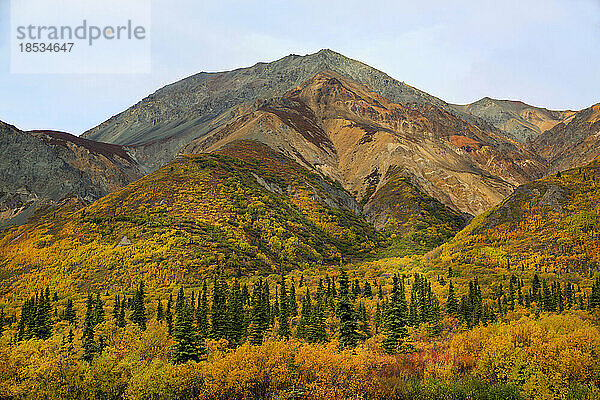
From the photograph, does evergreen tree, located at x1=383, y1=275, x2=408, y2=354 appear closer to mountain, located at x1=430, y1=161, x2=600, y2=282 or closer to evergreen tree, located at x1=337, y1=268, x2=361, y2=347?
evergreen tree, located at x1=337, y1=268, x2=361, y2=347

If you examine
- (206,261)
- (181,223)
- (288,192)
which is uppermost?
(288,192)

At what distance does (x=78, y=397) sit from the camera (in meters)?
46.6

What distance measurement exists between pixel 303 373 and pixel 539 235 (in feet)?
339

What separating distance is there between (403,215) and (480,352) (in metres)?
122

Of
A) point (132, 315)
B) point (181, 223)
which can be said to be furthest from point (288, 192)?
point (132, 315)

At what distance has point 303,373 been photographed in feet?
159

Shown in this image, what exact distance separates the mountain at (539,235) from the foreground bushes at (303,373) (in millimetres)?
63028

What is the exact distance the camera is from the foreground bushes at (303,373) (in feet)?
151

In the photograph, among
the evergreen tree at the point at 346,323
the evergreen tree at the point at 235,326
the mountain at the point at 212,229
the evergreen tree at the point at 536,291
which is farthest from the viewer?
the mountain at the point at 212,229

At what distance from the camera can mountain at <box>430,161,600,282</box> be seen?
378 feet

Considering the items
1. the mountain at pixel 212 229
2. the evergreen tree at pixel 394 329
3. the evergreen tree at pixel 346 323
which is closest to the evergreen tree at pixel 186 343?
the evergreen tree at pixel 346 323

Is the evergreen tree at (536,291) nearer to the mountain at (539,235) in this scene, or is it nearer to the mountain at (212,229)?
the mountain at (539,235)

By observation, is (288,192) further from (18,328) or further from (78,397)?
(78,397)

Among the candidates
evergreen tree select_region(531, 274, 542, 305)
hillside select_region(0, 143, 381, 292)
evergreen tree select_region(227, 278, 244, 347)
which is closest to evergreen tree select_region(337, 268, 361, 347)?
evergreen tree select_region(227, 278, 244, 347)
